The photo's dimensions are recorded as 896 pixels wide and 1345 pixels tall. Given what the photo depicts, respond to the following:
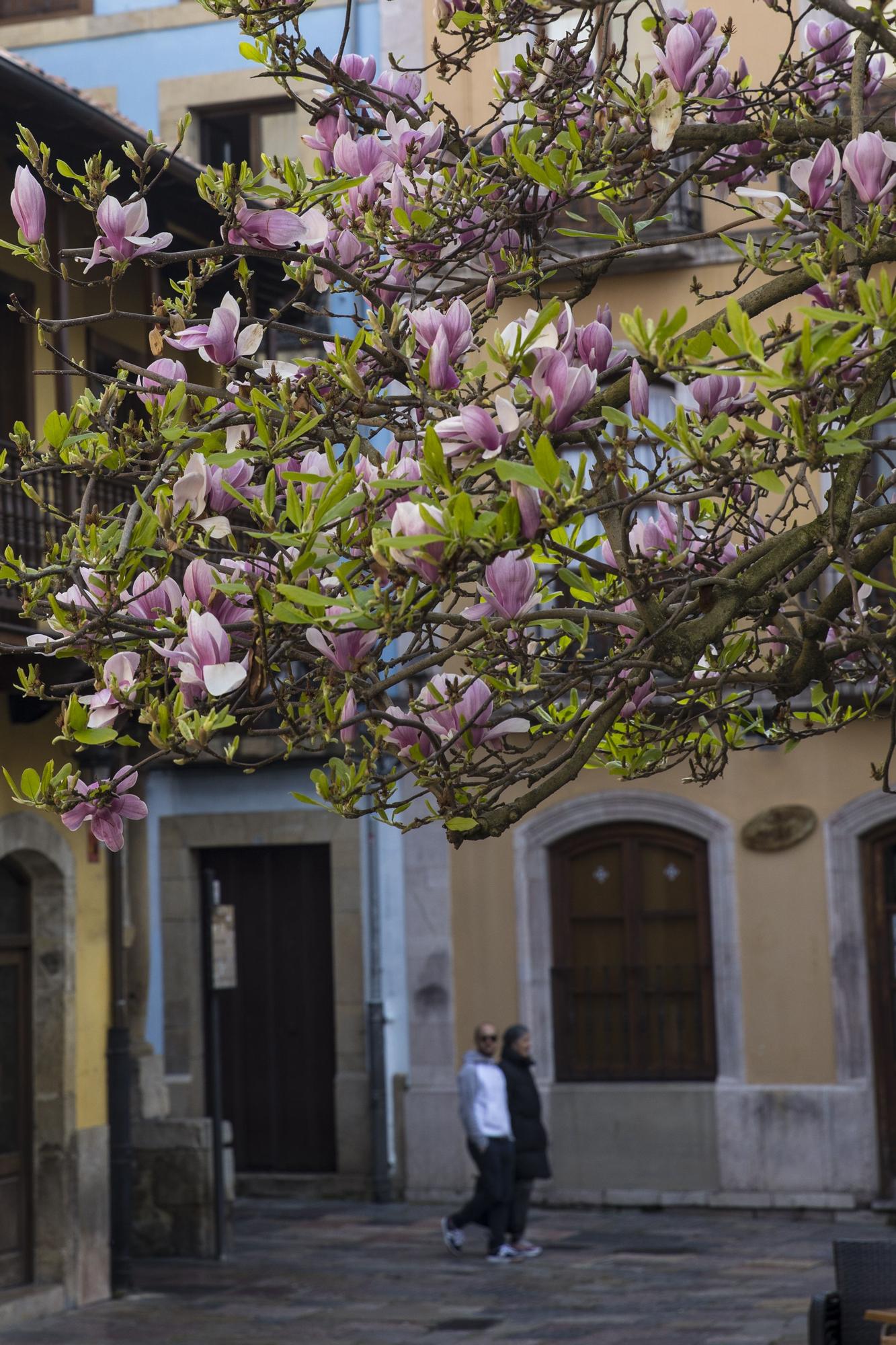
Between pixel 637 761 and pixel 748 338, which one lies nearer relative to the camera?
pixel 748 338

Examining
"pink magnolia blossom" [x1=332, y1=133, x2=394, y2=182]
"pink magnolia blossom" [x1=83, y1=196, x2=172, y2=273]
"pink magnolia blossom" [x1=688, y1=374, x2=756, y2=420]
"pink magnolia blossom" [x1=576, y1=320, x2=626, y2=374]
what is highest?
"pink magnolia blossom" [x1=332, y1=133, x2=394, y2=182]

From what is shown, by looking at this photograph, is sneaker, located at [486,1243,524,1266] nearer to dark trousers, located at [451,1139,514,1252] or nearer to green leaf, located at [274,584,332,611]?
dark trousers, located at [451,1139,514,1252]

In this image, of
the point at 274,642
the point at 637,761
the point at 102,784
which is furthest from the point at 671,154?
the point at 102,784

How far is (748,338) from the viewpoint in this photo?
3.36 metres

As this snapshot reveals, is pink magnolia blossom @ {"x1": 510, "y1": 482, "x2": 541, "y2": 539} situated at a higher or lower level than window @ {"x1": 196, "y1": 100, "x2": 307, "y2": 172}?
lower

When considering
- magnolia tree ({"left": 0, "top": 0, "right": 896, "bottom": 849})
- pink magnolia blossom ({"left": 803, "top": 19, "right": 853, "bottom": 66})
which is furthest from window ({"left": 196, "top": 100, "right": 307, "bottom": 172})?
magnolia tree ({"left": 0, "top": 0, "right": 896, "bottom": 849})

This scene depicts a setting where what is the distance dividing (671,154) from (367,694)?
6.65ft

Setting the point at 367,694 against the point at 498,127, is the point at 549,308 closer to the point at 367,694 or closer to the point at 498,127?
the point at 367,694

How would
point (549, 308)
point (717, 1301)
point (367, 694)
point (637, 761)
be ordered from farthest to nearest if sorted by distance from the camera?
point (717, 1301)
point (637, 761)
point (367, 694)
point (549, 308)

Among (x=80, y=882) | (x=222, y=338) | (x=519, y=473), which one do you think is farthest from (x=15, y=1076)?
(x=519, y=473)

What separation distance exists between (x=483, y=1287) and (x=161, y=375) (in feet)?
33.9

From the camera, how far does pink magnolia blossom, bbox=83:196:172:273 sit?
4391 millimetres

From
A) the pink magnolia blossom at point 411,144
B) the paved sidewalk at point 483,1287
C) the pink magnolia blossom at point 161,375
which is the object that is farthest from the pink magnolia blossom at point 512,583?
the paved sidewalk at point 483,1287

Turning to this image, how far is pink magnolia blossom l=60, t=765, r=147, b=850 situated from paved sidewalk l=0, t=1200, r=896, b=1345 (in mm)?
8011
